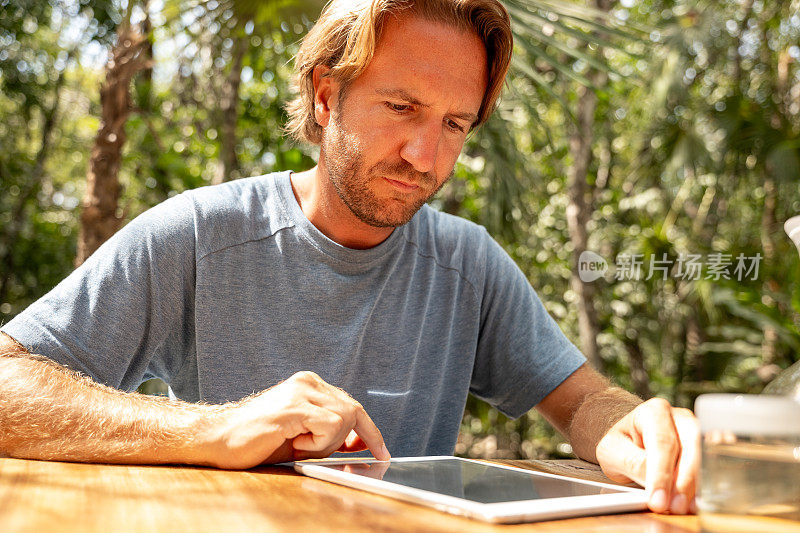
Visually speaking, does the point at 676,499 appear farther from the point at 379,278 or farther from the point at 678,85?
the point at 678,85

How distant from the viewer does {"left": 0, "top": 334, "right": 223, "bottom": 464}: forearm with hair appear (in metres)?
0.85

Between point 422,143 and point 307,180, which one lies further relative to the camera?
point 307,180

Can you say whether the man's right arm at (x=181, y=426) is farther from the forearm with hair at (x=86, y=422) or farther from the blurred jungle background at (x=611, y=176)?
the blurred jungle background at (x=611, y=176)

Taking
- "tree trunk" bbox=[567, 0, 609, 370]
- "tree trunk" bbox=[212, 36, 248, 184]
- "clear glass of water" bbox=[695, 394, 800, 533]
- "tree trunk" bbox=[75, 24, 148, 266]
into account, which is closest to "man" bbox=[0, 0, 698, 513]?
"clear glass of water" bbox=[695, 394, 800, 533]

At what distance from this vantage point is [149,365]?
1288 millimetres

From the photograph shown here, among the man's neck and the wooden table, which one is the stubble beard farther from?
the wooden table

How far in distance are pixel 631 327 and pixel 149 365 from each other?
575cm

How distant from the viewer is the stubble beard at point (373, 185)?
127cm

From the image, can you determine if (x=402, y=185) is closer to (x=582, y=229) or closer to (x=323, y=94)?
(x=323, y=94)

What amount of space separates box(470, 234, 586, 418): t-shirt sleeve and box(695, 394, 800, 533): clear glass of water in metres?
0.79

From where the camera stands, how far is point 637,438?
0.86 metres

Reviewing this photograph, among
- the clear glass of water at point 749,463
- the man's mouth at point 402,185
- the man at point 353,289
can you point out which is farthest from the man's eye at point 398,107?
the clear glass of water at point 749,463

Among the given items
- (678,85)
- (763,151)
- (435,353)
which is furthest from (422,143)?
(678,85)

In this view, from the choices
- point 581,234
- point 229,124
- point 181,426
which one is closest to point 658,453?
point 181,426
